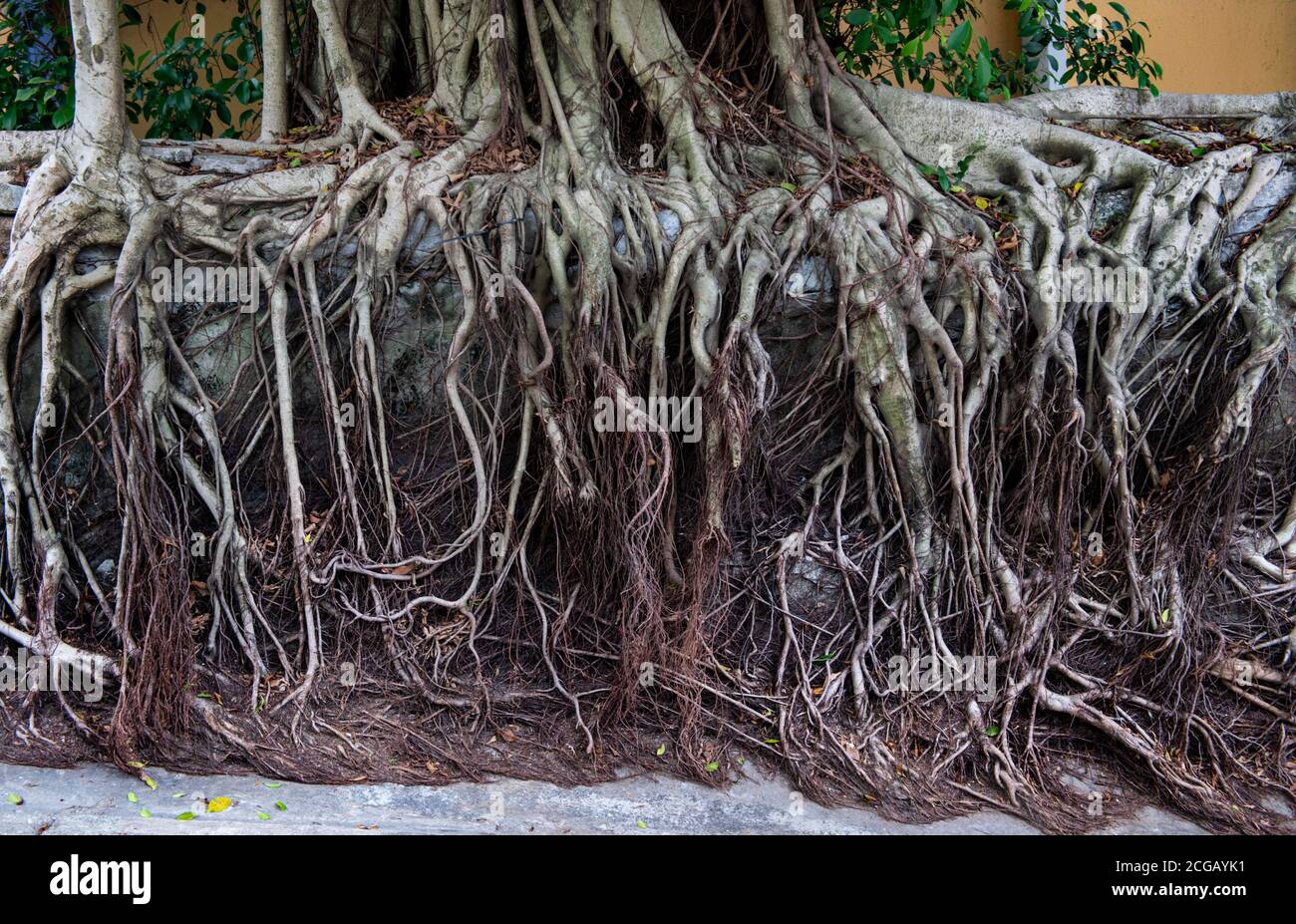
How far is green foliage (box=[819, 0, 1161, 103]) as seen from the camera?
475 cm

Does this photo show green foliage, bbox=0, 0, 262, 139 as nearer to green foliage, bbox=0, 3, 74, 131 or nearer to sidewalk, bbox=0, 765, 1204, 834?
green foliage, bbox=0, 3, 74, 131

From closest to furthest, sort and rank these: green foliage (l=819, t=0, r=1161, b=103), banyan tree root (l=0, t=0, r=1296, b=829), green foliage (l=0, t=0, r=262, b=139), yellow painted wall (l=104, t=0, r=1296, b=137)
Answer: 1. banyan tree root (l=0, t=0, r=1296, b=829)
2. green foliage (l=819, t=0, r=1161, b=103)
3. green foliage (l=0, t=0, r=262, b=139)
4. yellow painted wall (l=104, t=0, r=1296, b=137)

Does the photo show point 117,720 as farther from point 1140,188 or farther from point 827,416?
point 1140,188

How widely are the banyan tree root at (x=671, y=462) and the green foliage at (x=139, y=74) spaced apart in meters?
1.11

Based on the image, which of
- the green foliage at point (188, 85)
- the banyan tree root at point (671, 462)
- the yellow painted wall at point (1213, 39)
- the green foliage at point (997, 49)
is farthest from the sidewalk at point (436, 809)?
the yellow painted wall at point (1213, 39)

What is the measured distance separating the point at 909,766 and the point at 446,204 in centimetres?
251

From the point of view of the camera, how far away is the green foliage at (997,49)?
4.75m

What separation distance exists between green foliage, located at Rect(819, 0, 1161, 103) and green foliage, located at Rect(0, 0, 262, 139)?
277 centimetres

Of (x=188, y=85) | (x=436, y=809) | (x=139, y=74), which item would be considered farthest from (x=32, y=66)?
(x=436, y=809)

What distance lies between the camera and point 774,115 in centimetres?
431

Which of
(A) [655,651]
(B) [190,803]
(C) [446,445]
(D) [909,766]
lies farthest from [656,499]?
(B) [190,803]

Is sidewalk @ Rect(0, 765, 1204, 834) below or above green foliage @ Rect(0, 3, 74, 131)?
below

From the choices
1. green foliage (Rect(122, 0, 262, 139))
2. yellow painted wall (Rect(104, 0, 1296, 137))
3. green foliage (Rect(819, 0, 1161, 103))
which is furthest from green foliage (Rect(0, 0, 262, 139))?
yellow painted wall (Rect(104, 0, 1296, 137))

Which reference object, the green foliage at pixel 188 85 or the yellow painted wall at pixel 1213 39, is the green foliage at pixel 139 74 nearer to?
the green foliage at pixel 188 85
